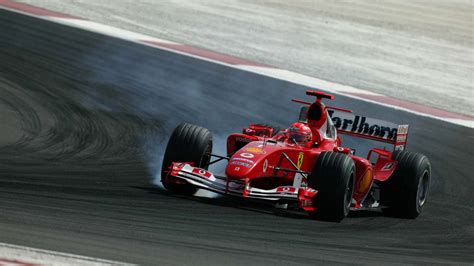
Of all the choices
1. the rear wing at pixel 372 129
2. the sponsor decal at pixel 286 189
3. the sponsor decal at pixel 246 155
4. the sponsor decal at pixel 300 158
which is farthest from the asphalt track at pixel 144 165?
the rear wing at pixel 372 129

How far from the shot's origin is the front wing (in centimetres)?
1070

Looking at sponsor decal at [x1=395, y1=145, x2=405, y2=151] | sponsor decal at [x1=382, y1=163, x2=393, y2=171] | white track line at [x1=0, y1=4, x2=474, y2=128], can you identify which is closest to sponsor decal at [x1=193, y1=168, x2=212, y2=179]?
sponsor decal at [x1=382, y1=163, x2=393, y2=171]

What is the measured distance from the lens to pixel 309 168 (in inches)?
462

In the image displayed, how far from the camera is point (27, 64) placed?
1906cm

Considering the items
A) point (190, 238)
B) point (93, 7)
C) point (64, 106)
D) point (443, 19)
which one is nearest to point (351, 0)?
point (443, 19)

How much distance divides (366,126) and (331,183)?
97.6 inches

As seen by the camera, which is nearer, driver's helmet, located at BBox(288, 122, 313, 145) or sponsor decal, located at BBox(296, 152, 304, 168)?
sponsor decal, located at BBox(296, 152, 304, 168)

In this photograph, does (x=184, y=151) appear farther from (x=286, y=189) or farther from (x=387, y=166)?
(x=387, y=166)

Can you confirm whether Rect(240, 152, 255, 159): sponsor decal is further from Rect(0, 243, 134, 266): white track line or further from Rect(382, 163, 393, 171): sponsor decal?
Rect(0, 243, 134, 266): white track line

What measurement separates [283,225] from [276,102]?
9.72m

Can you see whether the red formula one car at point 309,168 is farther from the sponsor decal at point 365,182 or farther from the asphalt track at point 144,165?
the asphalt track at point 144,165

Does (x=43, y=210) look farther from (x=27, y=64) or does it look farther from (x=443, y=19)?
(x=443, y=19)

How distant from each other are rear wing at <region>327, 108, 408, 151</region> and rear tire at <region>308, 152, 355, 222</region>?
2.18 m

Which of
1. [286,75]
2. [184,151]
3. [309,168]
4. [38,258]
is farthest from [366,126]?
[286,75]
